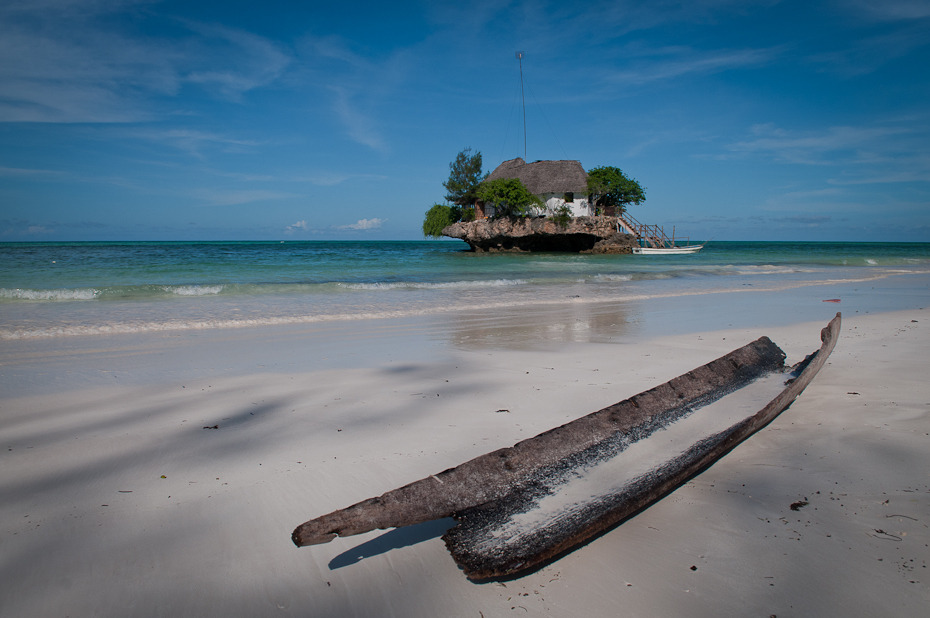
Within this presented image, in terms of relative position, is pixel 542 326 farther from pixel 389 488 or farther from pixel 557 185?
pixel 557 185

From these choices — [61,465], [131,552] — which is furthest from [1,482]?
[131,552]

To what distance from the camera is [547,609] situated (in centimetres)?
154

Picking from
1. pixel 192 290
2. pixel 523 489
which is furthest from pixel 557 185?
pixel 523 489

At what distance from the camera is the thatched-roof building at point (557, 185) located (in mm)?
38594

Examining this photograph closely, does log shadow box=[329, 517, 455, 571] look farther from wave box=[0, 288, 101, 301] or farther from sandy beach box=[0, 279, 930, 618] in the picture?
wave box=[0, 288, 101, 301]

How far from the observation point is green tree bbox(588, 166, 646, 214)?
40531 millimetres

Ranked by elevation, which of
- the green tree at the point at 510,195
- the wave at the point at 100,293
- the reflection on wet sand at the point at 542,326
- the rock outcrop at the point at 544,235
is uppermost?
the green tree at the point at 510,195

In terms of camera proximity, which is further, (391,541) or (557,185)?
(557,185)

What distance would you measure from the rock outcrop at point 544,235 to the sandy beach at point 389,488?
109ft

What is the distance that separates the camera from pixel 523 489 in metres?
1.91

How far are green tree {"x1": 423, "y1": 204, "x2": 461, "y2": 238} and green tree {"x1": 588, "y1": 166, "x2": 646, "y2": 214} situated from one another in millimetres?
11974

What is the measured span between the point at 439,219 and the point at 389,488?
42.3m

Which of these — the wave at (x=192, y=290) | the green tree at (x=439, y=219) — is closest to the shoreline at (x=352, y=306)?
the wave at (x=192, y=290)

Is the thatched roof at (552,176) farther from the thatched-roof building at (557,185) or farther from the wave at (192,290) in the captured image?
the wave at (192,290)
